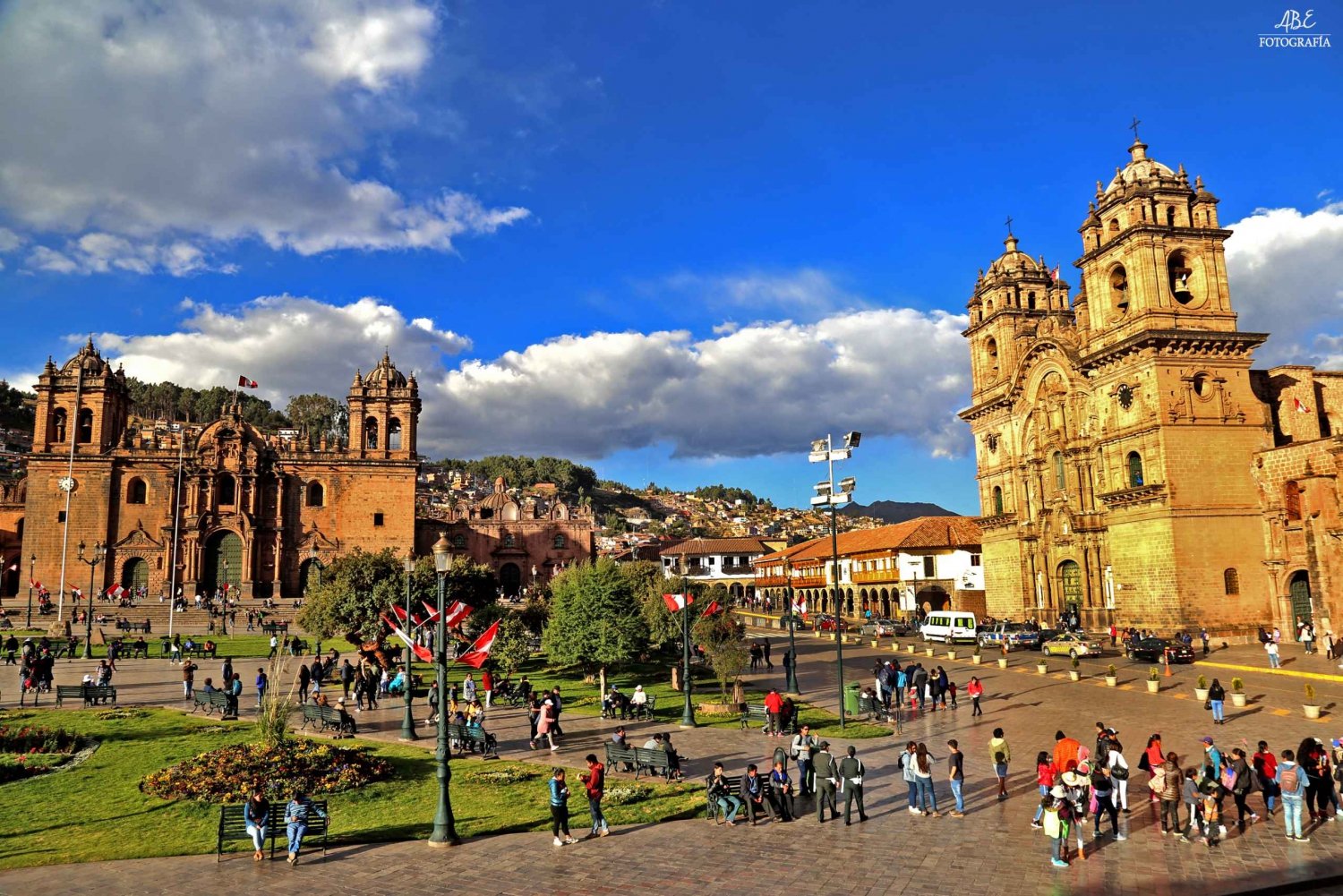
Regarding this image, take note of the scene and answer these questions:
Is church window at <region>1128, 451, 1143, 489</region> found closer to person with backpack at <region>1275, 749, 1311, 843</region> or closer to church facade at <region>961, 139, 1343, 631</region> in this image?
church facade at <region>961, 139, 1343, 631</region>

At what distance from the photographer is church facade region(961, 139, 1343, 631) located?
127 ft

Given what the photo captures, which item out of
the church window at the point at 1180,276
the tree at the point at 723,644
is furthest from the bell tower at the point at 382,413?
the church window at the point at 1180,276

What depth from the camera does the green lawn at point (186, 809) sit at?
13.0 meters

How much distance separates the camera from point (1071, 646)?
35.6 metres

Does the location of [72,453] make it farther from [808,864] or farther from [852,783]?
[808,864]

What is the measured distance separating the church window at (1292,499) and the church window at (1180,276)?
32.4 feet

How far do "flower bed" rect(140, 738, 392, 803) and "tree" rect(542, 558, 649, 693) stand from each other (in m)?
12.9

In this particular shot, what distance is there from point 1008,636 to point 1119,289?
19274 millimetres

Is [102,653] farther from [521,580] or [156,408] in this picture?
[156,408]

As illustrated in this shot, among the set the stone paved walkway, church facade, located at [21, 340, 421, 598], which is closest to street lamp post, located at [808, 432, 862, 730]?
the stone paved walkway

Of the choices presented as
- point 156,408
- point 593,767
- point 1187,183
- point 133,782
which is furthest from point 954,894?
point 156,408

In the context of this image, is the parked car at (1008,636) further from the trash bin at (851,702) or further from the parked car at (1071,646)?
the trash bin at (851,702)

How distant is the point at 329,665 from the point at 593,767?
20.1m

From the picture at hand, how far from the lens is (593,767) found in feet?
43.8
